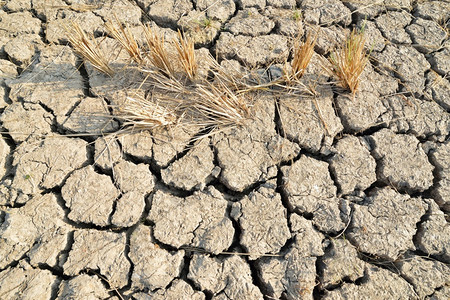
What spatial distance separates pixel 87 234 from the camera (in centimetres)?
202

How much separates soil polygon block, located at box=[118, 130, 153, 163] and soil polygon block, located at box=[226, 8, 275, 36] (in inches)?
49.0

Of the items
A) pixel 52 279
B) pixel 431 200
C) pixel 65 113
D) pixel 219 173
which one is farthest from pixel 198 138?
pixel 431 200

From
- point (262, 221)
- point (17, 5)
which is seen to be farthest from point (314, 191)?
point (17, 5)

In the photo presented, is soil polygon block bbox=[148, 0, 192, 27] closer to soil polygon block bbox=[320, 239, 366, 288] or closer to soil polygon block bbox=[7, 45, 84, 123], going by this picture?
soil polygon block bbox=[7, 45, 84, 123]

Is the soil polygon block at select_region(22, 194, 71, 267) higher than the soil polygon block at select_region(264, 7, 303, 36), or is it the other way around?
the soil polygon block at select_region(264, 7, 303, 36)

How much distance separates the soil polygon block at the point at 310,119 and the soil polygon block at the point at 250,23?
2.46 feet

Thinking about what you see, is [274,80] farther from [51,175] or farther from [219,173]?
[51,175]

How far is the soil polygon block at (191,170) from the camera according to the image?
86.3 inches

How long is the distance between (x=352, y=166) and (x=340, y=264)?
697mm

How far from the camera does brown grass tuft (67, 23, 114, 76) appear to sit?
95.8 inches

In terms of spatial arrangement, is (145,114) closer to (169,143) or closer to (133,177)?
(169,143)

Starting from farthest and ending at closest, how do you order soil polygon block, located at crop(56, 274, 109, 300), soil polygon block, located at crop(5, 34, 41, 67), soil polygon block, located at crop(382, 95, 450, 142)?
soil polygon block, located at crop(5, 34, 41, 67)
soil polygon block, located at crop(382, 95, 450, 142)
soil polygon block, located at crop(56, 274, 109, 300)

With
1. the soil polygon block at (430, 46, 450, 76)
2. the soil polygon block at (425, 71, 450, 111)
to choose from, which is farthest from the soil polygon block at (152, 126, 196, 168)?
the soil polygon block at (430, 46, 450, 76)

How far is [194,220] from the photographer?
6.81ft
